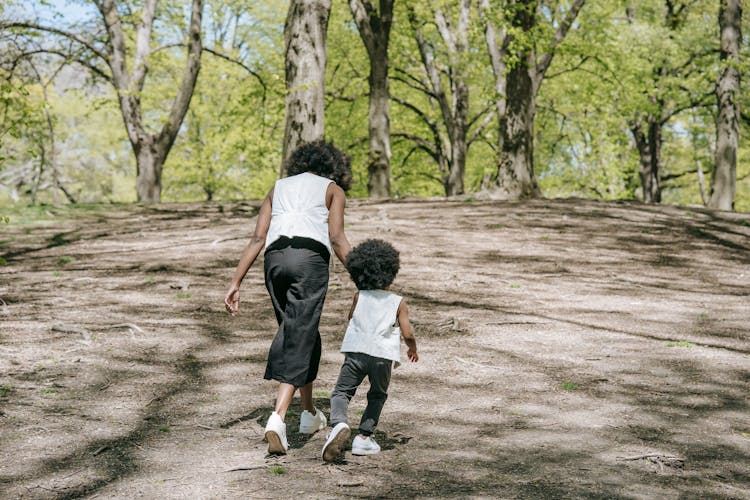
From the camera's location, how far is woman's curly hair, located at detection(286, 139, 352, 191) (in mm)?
4781

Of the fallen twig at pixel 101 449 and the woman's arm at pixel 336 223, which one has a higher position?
the woman's arm at pixel 336 223

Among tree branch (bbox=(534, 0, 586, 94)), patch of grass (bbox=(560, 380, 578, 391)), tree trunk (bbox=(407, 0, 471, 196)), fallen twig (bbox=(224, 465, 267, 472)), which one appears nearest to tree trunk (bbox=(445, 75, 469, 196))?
tree trunk (bbox=(407, 0, 471, 196))

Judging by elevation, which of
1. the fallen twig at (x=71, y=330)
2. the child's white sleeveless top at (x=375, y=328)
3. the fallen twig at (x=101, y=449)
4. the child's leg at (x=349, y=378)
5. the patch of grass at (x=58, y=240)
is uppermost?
the patch of grass at (x=58, y=240)

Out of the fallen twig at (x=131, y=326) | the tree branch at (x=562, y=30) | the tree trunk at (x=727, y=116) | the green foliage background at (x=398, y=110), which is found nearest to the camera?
the fallen twig at (x=131, y=326)

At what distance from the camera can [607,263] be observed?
36.2ft

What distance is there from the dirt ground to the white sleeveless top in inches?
54.2

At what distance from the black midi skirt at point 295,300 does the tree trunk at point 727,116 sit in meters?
16.9

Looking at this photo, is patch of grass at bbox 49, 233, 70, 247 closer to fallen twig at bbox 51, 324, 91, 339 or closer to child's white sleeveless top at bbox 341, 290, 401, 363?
fallen twig at bbox 51, 324, 91, 339

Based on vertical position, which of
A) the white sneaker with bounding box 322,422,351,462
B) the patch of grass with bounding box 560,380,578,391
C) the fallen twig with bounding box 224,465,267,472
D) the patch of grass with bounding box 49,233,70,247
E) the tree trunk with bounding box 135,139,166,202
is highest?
the tree trunk with bounding box 135,139,166,202

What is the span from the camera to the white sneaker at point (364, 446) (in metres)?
4.34

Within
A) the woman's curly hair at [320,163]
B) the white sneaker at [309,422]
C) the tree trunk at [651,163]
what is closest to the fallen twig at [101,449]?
the white sneaker at [309,422]

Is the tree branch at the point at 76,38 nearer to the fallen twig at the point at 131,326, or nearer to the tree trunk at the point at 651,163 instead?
the fallen twig at the point at 131,326

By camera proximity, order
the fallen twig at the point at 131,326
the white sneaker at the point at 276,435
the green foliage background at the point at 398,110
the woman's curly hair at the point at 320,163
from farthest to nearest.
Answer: the green foliage background at the point at 398,110 → the fallen twig at the point at 131,326 → the woman's curly hair at the point at 320,163 → the white sneaker at the point at 276,435

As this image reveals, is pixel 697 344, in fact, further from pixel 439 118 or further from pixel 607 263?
pixel 439 118
